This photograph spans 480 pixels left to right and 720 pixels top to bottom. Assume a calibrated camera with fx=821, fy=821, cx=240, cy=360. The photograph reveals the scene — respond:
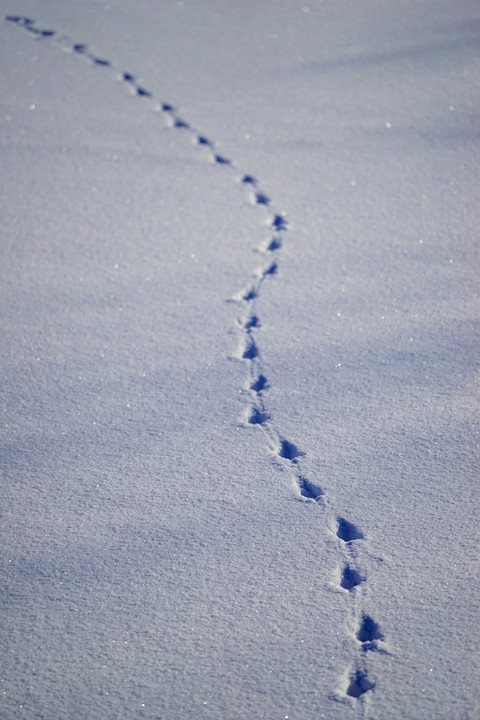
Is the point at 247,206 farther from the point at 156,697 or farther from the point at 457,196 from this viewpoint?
the point at 156,697

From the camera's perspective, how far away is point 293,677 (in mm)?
1509

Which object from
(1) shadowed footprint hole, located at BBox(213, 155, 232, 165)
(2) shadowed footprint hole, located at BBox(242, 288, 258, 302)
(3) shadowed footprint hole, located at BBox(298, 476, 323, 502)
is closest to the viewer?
(3) shadowed footprint hole, located at BBox(298, 476, 323, 502)

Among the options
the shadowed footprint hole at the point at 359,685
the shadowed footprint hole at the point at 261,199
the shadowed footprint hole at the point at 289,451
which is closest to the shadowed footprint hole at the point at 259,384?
the shadowed footprint hole at the point at 289,451

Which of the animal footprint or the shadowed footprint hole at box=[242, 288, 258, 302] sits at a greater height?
the shadowed footprint hole at box=[242, 288, 258, 302]

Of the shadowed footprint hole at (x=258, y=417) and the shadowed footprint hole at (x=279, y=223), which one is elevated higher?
the shadowed footprint hole at (x=279, y=223)

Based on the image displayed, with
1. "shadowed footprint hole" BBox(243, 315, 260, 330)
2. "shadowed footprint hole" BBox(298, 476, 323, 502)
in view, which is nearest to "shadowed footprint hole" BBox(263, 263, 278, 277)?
"shadowed footprint hole" BBox(243, 315, 260, 330)

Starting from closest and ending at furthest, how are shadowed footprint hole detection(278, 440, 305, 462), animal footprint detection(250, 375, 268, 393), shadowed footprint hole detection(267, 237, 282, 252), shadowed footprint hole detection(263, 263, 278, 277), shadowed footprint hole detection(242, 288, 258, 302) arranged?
shadowed footprint hole detection(278, 440, 305, 462) → animal footprint detection(250, 375, 268, 393) → shadowed footprint hole detection(242, 288, 258, 302) → shadowed footprint hole detection(263, 263, 278, 277) → shadowed footprint hole detection(267, 237, 282, 252)

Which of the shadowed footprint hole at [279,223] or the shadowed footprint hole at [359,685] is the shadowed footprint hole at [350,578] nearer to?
the shadowed footprint hole at [359,685]

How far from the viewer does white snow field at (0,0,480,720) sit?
61.2 inches

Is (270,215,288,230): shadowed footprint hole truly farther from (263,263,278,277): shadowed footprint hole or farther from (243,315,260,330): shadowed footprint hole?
(243,315,260,330): shadowed footprint hole

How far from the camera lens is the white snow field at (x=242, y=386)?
1.55 m

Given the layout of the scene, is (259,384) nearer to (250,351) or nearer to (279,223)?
(250,351)

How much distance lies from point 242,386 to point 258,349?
174mm

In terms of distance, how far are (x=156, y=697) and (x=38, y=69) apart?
3.50 m
